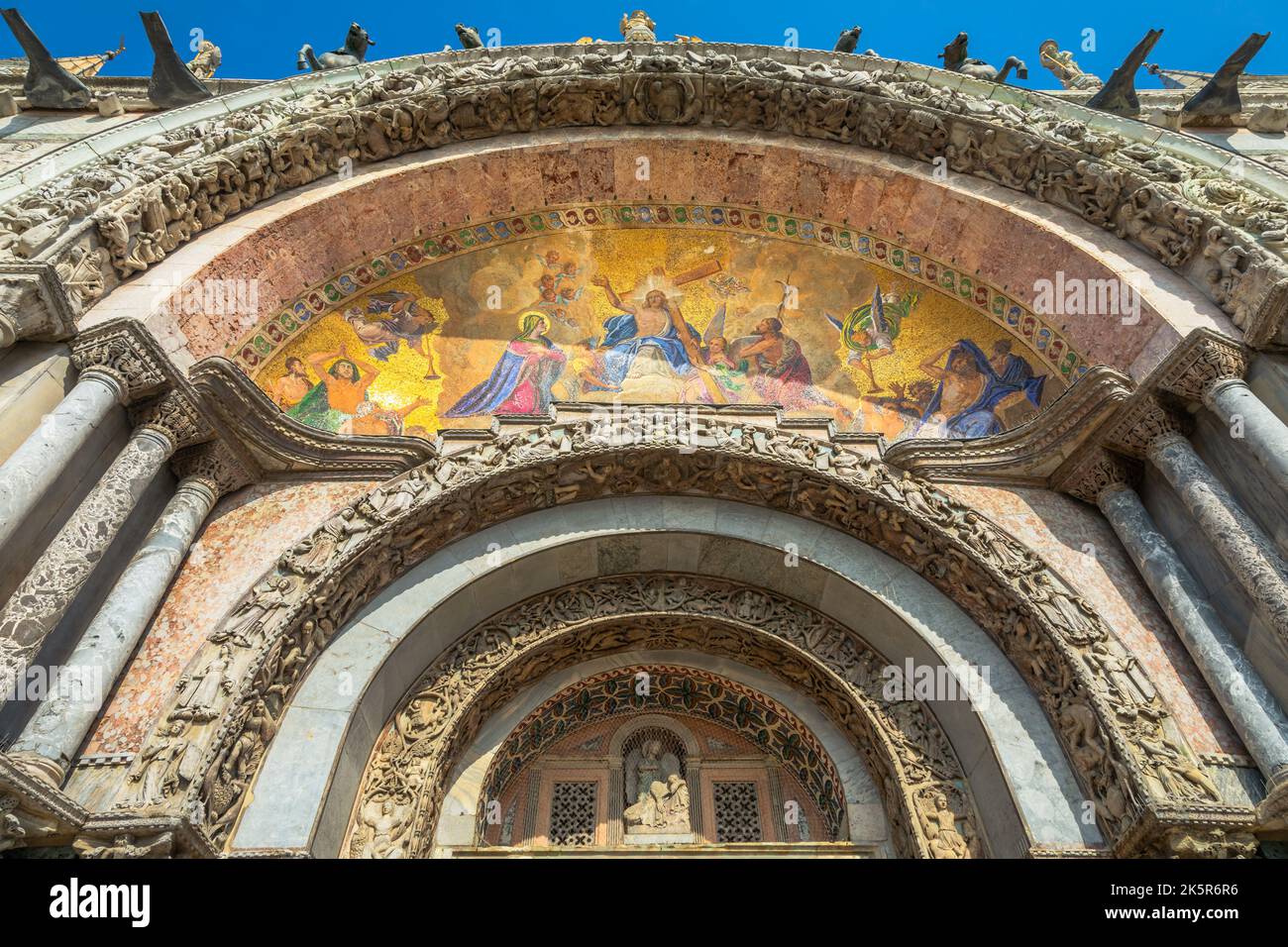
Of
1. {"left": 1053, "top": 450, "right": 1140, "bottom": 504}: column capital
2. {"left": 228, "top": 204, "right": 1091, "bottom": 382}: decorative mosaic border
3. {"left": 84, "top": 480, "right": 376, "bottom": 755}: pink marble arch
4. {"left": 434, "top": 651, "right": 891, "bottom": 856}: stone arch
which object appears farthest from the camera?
{"left": 228, "top": 204, "right": 1091, "bottom": 382}: decorative mosaic border

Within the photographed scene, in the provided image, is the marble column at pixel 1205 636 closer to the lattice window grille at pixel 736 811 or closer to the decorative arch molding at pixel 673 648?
the decorative arch molding at pixel 673 648

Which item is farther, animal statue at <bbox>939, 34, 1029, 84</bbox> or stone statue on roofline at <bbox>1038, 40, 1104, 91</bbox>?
stone statue on roofline at <bbox>1038, 40, 1104, 91</bbox>

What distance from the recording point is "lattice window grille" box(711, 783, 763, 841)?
7699 millimetres

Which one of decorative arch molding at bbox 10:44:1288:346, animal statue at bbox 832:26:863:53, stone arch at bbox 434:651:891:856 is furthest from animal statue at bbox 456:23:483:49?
stone arch at bbox 434:651:891:856

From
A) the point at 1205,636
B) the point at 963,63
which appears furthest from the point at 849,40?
the point at 1205,636

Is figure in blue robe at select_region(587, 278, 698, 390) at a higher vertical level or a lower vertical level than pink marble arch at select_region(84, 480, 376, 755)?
higher

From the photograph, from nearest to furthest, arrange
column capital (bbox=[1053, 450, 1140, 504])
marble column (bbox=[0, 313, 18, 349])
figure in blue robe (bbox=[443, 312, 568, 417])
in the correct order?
marble column (bbox=[0, 313, 18, 349])
column capital (bbox=[1053, 450, 1140, 504])
figure in blue robe (bbox=[443, 312, 568, 417])

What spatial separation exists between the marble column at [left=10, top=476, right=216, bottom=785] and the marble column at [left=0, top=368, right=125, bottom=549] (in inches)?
33.9

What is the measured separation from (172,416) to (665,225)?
6.32 meters

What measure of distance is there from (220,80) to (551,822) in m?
9.99

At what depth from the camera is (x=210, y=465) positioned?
7.46 meters

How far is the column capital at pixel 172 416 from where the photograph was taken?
7.05 meters

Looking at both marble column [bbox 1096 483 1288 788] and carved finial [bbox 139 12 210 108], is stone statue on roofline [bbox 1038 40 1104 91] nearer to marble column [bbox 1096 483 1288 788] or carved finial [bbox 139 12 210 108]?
marble column [bbox 1096 483 1288 788]

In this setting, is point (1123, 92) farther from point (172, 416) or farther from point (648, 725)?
point (172, 416)
